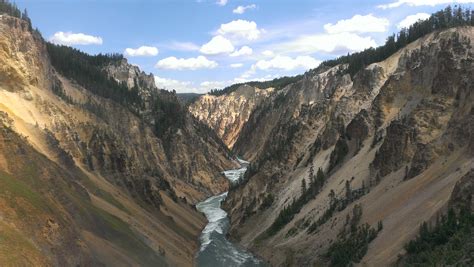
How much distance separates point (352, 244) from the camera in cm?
4572

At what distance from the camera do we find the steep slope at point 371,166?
46.3 meters

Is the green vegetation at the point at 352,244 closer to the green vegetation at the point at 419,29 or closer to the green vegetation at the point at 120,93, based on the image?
the green vegetation at the point at 419,29

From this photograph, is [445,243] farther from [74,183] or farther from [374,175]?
[74,183]

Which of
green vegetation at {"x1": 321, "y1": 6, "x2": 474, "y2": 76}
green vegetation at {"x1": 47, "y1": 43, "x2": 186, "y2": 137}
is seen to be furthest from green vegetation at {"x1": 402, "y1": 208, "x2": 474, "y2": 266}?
green vegetation at {"x1": 47, "y1": 43, "x2": 186, "y2": 137}

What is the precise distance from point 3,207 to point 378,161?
41.2 meters

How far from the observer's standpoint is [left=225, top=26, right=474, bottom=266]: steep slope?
152ft

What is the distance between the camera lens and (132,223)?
5922 centimetres

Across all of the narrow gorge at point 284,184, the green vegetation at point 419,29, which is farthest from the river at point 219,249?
the green vegetation at point 419,29

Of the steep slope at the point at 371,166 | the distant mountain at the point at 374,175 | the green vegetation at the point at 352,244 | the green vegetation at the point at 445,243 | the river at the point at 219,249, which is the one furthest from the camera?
the river at the point at 219,249

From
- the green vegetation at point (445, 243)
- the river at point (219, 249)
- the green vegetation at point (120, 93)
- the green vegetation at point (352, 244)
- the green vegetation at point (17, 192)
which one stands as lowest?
the river at point (219, 249)

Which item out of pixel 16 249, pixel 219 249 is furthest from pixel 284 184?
pixel 16 249

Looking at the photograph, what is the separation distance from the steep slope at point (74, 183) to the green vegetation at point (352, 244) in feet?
54.7

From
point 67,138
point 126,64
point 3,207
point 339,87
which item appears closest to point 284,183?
point 339,87

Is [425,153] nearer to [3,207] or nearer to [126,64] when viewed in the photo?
[3,207]
